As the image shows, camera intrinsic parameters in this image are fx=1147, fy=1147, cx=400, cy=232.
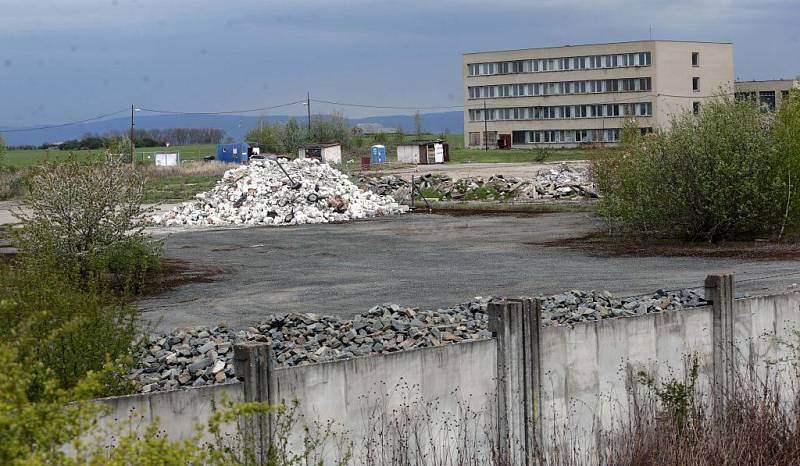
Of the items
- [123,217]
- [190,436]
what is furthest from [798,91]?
[190,436]

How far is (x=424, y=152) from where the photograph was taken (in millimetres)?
104000

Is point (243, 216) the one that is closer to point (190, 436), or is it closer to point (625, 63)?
point (190, 436)

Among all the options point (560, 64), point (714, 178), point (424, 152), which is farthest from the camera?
point (560, 64)

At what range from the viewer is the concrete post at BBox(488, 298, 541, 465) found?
10750 millimetres

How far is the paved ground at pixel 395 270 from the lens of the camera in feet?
75.1

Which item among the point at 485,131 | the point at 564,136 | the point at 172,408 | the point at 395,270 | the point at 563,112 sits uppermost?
the point at 563,112

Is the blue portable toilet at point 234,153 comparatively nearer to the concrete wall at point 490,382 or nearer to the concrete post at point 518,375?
the concrete wall at point 490,382

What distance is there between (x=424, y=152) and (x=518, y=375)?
Result: 9355cm

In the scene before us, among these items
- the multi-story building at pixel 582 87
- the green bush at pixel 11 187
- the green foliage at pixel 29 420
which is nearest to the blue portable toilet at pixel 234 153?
the multi-story building at pixel 582 87

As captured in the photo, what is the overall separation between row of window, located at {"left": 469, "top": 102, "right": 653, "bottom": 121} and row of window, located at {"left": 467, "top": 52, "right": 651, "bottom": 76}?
4.43m

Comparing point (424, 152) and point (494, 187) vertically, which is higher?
point (424, 152)

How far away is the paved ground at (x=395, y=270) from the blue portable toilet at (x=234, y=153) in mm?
78870

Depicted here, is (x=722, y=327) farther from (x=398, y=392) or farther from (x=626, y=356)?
(x=398, y=392)

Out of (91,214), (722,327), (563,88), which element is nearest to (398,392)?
(722,327)
